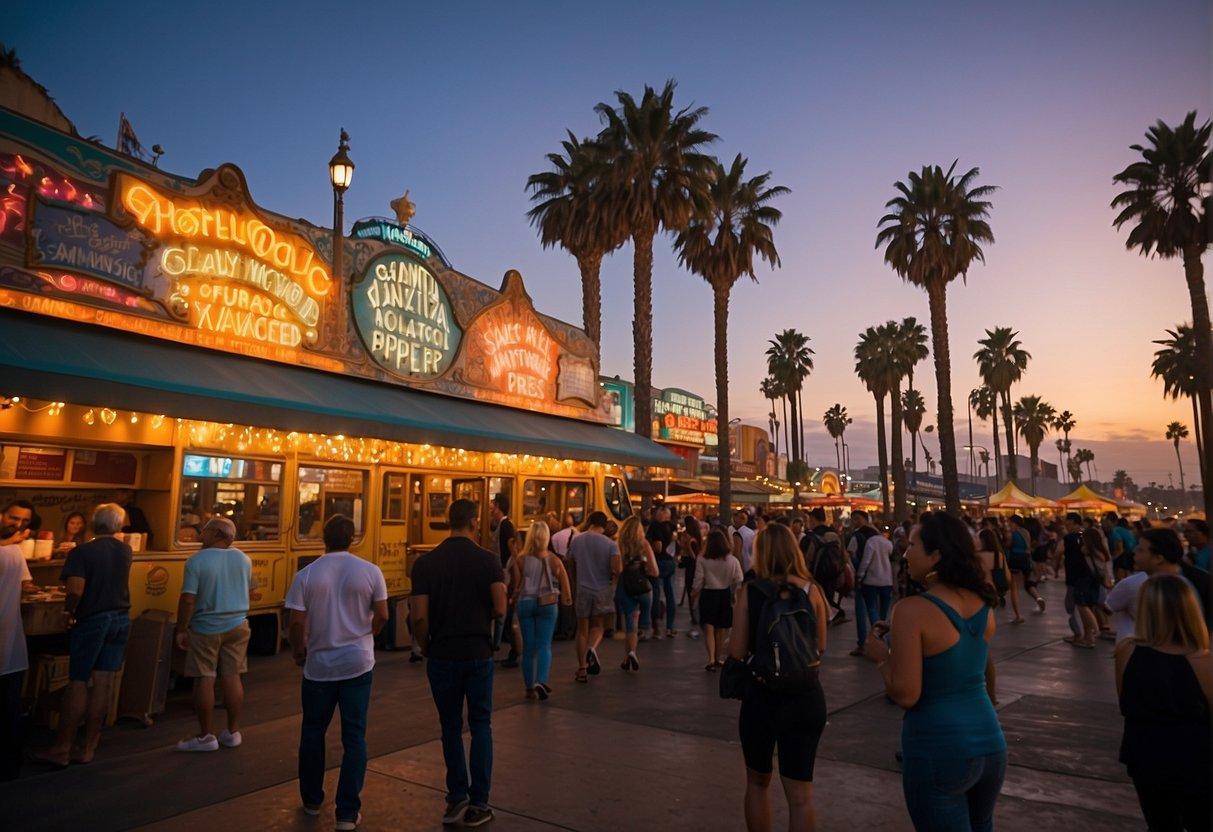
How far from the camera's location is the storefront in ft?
25.9

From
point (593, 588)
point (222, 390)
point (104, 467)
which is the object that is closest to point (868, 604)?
point (593, 588)

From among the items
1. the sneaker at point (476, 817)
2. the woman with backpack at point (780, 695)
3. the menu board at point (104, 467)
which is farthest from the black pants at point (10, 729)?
the woman with backpack at point (780, 695)

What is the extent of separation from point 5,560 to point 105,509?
2.49 feet

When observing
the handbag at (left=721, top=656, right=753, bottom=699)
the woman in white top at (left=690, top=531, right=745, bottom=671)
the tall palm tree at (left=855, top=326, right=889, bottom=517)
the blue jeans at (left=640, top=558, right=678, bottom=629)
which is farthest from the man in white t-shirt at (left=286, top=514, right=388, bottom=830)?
the tall palm tree at (left=855, top=326, right=889, bottom=517)

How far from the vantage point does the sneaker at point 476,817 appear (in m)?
4.56

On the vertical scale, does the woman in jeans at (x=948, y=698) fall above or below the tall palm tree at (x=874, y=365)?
below

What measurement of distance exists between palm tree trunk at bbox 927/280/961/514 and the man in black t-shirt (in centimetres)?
3050

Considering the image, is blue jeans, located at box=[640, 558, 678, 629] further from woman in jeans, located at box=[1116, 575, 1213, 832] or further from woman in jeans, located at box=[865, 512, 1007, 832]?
woman in jeans, located at box=[865, 512, 1007, 832]

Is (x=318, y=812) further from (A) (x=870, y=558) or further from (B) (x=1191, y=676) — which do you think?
(A) (x=870, y=558)

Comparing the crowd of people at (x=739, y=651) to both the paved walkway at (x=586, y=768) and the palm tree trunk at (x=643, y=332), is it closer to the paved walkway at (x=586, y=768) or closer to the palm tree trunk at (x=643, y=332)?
the paved walkway at (x=586, y=768)

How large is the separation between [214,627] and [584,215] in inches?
825

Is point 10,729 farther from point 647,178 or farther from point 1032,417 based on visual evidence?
point 1032,417

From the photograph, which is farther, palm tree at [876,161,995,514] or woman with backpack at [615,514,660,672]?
palm tree at [876,161,995,514]

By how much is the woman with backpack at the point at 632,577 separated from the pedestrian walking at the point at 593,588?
523 mm
